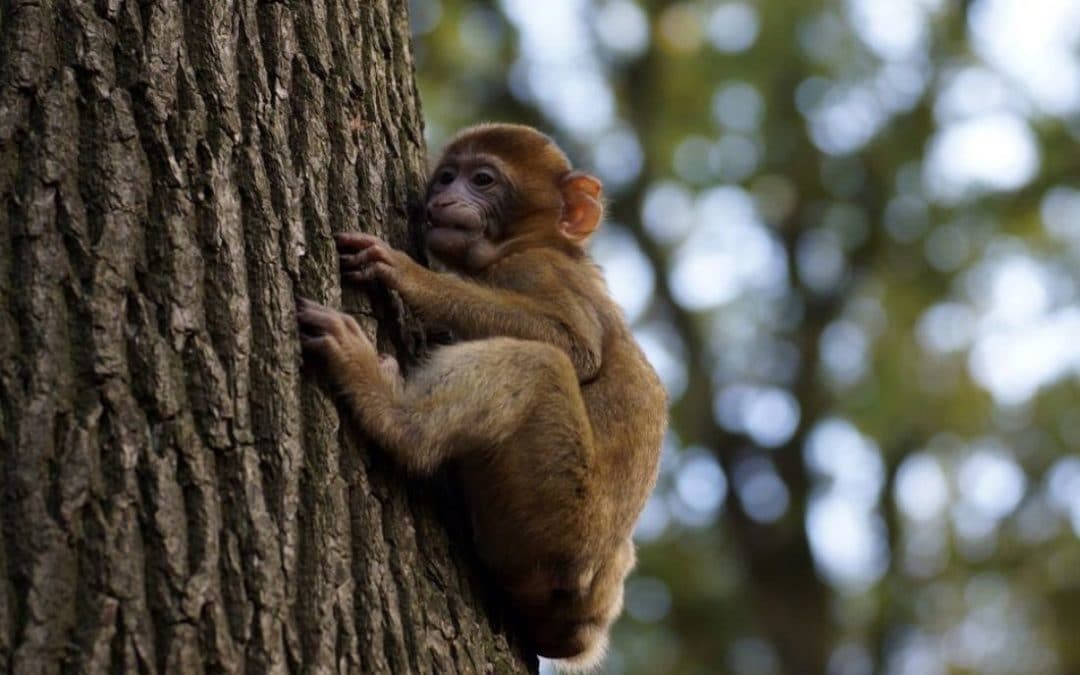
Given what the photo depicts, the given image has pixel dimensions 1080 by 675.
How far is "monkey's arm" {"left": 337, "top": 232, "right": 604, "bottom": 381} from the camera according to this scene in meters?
4.72

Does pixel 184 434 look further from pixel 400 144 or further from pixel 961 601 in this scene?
pixel 961 601

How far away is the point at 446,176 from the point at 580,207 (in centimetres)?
77

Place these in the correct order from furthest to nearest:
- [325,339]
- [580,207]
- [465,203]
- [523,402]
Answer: [580,207] → [465,203] → [523,402] → [325,339]

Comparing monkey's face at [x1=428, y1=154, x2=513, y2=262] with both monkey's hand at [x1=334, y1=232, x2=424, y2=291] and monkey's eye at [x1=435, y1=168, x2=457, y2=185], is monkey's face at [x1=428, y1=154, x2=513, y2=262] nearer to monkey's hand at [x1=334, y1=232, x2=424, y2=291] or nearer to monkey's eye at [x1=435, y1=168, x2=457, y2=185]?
monkey's eye at [x1=435, y1=168, x2=457, y2=185]

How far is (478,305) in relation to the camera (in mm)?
5379

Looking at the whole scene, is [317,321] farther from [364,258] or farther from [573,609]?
[573,609]

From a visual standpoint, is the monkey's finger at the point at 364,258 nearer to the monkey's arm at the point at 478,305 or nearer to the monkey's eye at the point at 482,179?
the monkey's arm at the point at 478,305

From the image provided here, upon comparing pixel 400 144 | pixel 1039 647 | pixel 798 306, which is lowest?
pixel 1039 647

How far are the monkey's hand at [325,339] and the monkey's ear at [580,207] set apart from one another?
7.43 ft

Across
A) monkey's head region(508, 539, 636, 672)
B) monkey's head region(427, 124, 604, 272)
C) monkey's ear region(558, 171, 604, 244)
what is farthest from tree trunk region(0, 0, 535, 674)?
monkey's ear region(558, 171, 604, 244)

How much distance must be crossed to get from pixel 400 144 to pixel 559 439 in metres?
1.19

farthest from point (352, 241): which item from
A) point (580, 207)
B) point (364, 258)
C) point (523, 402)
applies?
point (580, 207)

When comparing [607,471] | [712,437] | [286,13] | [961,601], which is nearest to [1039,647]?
[961,601]

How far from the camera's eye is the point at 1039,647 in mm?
20703
